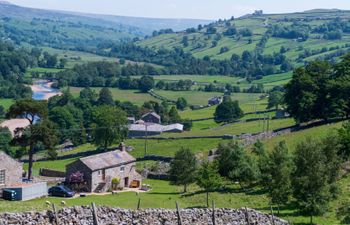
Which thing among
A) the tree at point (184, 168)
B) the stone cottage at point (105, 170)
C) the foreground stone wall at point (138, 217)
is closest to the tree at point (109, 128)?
the stone cottage at point (105, 170)

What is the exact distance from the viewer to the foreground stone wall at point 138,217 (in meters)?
26.2

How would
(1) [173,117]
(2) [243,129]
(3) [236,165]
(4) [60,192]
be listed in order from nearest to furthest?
(4) [60,192] → (3) [236,165] → (2) [243,129] → (1) [173,117]

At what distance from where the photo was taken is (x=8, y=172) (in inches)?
2116

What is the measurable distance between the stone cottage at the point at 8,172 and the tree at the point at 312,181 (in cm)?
2568

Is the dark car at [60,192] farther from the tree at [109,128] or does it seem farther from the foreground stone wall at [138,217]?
the tree at [109,128]

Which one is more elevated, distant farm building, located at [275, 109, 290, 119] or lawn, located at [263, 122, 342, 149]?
lawn, located at [263, 122, 342, 149]

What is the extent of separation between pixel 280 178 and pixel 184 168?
50.0 ft

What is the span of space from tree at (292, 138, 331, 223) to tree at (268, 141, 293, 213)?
2261 mm

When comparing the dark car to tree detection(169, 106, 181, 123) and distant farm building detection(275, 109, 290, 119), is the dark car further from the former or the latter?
tree detection(169, 106, 181, 123)

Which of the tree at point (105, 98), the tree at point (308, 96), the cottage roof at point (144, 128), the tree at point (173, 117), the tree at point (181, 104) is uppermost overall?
the tree at point (308, 96)

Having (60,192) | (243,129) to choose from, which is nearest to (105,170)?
(60,192)

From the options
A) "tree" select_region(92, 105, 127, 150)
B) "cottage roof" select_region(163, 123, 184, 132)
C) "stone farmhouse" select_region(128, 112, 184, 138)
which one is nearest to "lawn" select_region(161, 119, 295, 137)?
"stone farmhouse" select_region(128, 112, 184, 138)

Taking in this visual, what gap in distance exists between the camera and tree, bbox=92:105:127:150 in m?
86.1

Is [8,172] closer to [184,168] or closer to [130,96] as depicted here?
[184,168]
